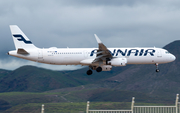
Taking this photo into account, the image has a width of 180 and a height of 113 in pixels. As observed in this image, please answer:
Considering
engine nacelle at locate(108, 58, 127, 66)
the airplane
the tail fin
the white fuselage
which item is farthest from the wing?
the tail fin

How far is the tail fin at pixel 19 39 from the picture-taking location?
75688mm

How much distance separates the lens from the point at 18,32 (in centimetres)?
7656

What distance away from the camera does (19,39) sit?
7612 cm

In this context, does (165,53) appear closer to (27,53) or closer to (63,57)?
(63,57)

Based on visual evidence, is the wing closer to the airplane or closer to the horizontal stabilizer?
the airplane

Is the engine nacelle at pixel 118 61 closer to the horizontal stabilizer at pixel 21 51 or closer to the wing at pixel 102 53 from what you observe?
the wing at pixel 102 53

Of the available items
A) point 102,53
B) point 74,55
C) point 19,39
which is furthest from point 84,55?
point 19,39

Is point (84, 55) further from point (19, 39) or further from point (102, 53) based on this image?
point (19, 39)

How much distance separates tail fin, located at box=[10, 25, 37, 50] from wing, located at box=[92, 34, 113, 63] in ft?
57.4

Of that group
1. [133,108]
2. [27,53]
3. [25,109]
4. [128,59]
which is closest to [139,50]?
[128,59]

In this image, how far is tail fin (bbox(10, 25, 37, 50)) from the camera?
75688 millimetres

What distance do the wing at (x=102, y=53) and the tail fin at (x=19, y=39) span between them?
17482 millimetres

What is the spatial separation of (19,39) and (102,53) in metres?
22.5

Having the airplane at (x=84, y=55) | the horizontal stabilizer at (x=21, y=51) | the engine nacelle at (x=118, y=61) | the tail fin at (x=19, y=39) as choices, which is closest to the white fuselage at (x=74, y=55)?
the airplane at (x=84, y=55)
